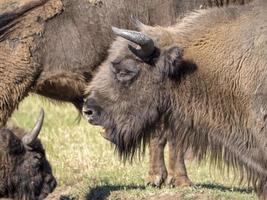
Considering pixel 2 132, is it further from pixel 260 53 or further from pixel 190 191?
pixel 260 53

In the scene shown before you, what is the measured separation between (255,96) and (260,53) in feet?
1.26

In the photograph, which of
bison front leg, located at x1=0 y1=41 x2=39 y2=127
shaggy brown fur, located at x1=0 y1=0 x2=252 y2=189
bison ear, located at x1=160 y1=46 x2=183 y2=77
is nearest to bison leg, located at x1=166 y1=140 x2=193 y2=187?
shaggy brown fur, located at x1=0 y1=0 x2=252 y2=189

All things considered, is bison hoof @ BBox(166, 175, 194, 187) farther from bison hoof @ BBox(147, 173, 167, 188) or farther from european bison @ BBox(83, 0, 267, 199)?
european bison @ BBox(83, 0, 267, 199)

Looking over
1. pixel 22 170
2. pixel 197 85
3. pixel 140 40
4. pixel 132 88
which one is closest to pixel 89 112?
pixel 132 88

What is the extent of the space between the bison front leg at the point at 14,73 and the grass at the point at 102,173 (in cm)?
100

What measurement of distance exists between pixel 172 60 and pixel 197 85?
0.35 m

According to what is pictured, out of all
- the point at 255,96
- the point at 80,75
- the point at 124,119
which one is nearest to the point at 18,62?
the point at 80,75

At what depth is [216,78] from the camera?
983cm

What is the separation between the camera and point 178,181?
40.9 ft

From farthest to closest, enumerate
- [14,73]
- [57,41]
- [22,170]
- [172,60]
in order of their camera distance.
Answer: [57,41]
[14,73]
[22,170]
[172,60]

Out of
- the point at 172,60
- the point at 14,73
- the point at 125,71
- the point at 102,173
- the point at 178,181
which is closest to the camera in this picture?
the point at 172,60

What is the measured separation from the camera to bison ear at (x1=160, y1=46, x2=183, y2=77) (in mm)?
9656

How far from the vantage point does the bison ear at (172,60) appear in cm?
966

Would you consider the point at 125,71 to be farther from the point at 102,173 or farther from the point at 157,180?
the point at 102,173
